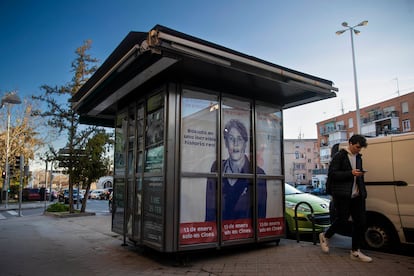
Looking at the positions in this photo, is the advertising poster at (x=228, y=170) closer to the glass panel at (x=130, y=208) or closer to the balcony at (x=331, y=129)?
the glass panel at (x=130, y=208)

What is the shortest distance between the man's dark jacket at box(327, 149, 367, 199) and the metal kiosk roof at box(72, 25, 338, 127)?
1493mm

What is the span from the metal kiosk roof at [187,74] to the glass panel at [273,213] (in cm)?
171

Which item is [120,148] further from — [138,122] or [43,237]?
[43,237]

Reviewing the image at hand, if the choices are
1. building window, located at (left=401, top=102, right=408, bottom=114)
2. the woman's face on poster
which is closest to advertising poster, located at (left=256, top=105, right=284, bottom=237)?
the woman's face on poster

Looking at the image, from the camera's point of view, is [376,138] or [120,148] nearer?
[376,138]

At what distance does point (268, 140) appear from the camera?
6648mm

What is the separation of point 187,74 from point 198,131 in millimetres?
957

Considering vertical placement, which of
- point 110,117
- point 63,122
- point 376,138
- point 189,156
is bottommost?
point 189,156

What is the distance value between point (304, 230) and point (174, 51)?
16.6 ft

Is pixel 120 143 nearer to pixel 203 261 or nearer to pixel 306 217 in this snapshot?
pixel 203 261

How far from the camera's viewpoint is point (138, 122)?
6.57 meters

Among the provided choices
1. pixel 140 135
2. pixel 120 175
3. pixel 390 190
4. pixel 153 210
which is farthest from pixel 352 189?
pixel 120 175

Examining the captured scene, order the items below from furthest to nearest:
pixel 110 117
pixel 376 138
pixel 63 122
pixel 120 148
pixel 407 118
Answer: pixel 407 118 < pixel 63 122 < pixel 110 117 < pixel 120 148 < pixel 376 138

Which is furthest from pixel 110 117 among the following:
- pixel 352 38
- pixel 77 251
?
pixel 352 38
